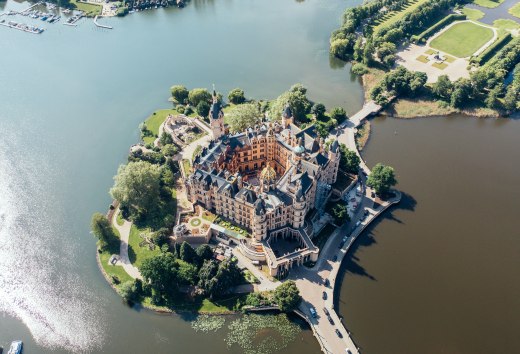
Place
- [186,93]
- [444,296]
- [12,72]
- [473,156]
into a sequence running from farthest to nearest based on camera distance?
[12,72], [186,93], [473,156], [444,296]

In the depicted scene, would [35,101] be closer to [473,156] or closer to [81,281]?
[81,281]

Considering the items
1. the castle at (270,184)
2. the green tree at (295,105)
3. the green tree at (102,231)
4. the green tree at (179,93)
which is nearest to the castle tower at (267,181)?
the castle at (270,184)

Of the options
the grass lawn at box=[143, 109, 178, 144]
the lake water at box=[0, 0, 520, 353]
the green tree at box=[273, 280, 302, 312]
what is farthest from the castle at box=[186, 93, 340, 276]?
the grass lawn at box=[143, 109, 178, 144]

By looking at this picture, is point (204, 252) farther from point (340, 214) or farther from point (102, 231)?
point (340, 214)

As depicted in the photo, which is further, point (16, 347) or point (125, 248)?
point (125, 248)

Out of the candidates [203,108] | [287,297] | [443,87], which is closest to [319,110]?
[203,108]

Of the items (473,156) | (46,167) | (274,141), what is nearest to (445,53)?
(473,156)

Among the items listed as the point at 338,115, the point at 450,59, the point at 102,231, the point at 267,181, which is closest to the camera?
the point at 267,181
